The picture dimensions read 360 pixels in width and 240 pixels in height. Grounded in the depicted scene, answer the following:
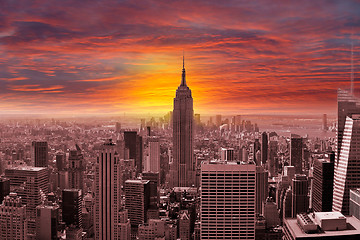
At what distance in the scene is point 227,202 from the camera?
6.98m

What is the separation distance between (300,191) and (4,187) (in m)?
6.77

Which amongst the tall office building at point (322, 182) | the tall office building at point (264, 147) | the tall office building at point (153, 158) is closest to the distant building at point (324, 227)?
the tall office building at point (264, 147)

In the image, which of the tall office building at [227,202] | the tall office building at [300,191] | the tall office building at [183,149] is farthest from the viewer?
the tall office building at [183,149]

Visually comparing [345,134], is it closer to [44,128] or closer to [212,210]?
[212,210]

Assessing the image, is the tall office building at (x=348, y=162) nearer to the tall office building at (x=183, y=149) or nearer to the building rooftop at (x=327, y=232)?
the building rooftop at (x=327, y=232)

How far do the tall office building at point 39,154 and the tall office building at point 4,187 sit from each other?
29.2 inches

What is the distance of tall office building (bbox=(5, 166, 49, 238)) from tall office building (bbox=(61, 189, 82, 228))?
522 millimetres

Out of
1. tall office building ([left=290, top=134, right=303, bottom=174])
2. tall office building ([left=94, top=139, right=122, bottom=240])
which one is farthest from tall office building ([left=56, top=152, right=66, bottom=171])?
tall office building ([left=290, top=134, right=303, bottom=174])

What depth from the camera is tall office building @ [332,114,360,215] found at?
7281mm

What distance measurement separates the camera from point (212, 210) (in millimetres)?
7004

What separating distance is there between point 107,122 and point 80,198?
3.61 metres

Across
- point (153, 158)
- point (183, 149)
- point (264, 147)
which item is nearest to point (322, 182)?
point (264, 147)

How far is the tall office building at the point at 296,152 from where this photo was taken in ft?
24.9

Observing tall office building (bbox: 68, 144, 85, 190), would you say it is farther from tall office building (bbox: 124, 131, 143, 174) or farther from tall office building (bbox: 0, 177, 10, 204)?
tall office building (bbox: 0, 177, 10, 204)
